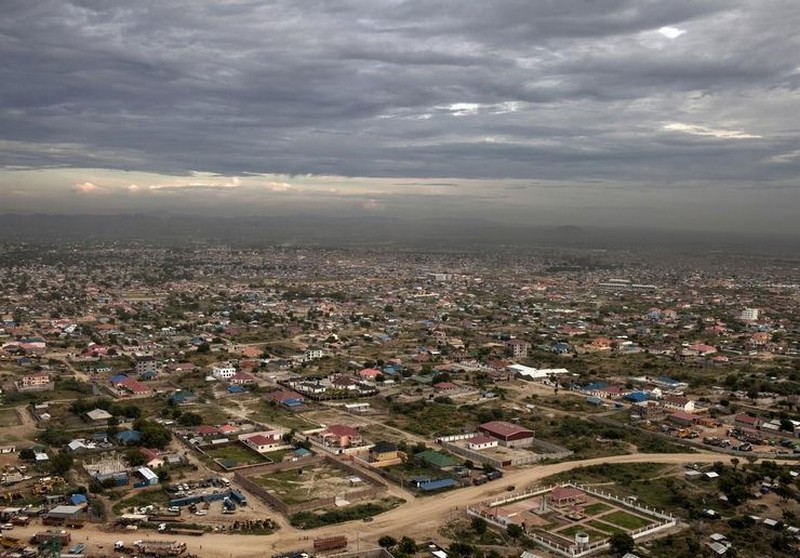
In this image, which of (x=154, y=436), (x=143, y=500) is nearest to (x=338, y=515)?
(x=143, y=500)

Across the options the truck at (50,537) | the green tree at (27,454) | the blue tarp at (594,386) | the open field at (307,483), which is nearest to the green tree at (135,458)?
the green tree at (27,454)

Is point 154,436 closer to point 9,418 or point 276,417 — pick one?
point 276,417

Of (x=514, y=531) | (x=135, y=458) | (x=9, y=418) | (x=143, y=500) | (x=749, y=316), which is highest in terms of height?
(x=749, y=316)

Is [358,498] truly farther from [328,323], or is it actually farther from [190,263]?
[190,263]

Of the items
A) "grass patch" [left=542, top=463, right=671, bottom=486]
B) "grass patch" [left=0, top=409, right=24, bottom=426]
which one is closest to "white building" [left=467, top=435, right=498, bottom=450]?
"grass patch" [left=542, top=463, right=671, bottom=486]

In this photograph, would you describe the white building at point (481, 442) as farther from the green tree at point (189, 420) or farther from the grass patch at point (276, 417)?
the green tree at point (189, 420)
